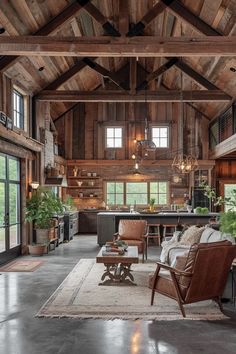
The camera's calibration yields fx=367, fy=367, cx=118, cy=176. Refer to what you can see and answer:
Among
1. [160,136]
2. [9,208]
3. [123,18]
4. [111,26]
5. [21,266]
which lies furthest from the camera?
[160,136]

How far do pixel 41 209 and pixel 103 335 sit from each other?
18.6 ft

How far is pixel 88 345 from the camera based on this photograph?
142 inches

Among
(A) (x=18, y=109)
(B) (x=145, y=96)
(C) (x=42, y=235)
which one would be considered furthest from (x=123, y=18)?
(C) (x=42, y=235)

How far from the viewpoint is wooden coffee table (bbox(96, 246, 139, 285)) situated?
564 centimetres

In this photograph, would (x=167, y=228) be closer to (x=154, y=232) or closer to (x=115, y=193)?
(x=154, y=232)

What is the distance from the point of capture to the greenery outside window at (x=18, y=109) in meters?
8.92

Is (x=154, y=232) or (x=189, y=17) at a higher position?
(x=189, y=17)

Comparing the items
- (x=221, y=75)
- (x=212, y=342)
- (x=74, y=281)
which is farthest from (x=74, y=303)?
(x=221, y=75)

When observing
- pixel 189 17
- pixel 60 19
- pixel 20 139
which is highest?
pixel 189 17

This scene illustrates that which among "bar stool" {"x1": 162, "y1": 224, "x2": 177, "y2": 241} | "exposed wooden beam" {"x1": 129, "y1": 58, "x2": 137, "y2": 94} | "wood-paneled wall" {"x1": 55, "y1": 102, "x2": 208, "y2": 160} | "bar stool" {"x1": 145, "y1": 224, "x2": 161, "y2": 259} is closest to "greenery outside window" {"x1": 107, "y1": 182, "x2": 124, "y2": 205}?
"wood-paneled wall" {"x1": 55, "y1": 102, "x2": 208, "y2": 160}

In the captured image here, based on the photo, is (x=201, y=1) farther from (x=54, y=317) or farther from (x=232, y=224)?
(x=54, y=317)

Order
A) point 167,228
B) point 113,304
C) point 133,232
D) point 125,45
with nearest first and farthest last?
point 113,304 < point 125,45 < point 133,232 < point 167,228

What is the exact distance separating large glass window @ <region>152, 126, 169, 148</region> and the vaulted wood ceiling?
2460mm

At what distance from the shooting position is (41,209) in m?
9.19
